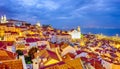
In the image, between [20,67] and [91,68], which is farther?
[91,68]

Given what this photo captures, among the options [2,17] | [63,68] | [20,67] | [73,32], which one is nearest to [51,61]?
[63,68]

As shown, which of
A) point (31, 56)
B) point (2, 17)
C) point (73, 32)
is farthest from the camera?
point (2, 17)

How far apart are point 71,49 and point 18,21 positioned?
116994 mm

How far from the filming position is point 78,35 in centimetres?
14712

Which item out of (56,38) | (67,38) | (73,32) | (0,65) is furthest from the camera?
(73,32)

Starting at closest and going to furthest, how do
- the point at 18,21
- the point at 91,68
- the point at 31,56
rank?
the point at 91,68, the point at 31,56, the point at 18,21

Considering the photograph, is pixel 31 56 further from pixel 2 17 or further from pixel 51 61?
pixel 2 17

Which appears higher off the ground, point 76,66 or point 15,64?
point 15,64

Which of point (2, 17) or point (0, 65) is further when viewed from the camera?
point (2, 17)

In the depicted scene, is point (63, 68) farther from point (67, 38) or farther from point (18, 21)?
Answer: point (18, 21)

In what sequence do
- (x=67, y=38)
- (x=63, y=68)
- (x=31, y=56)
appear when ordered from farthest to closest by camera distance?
(x=67, y=38) → (x=31, y=56) → (x=63, y=68)

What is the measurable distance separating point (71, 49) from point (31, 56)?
15.4 metres

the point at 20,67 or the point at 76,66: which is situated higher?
the point at 20,67

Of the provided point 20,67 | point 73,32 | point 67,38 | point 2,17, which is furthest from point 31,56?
point 2,17
